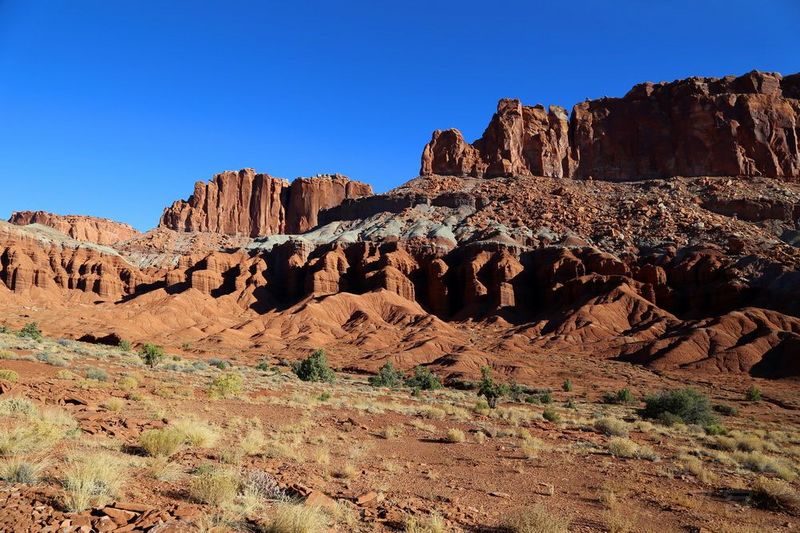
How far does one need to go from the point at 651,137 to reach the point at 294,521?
132728 mm

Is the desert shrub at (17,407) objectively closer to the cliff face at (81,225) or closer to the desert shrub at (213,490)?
the desert shrub at (213,490)

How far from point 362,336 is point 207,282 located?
128 ft

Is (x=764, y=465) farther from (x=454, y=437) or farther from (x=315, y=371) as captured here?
(x=315, y=371)

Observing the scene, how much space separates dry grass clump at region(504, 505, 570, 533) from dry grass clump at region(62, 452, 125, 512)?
474 cm

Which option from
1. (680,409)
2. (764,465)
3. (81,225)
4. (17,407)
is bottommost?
(680,409)

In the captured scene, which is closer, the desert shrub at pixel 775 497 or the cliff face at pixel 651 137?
the desert shrub at pixel 775 497

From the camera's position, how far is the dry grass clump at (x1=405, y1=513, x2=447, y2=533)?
5943 millimetres

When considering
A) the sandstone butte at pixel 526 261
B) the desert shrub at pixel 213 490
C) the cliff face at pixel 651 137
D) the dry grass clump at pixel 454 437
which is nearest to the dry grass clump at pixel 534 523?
the desert shrub at pixel 213 490

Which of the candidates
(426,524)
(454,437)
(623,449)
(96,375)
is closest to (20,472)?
(426,524)

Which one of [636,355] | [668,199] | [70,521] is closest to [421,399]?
[70,521]

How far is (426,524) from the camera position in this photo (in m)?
6.28

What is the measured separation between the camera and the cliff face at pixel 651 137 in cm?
10969

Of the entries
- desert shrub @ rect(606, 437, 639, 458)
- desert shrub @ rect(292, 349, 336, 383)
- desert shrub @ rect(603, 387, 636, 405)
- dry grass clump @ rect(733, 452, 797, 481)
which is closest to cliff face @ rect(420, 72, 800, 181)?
desert shrub @ rect(603, 387, 636, 405)

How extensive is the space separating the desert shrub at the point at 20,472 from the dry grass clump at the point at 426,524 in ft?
14.6
